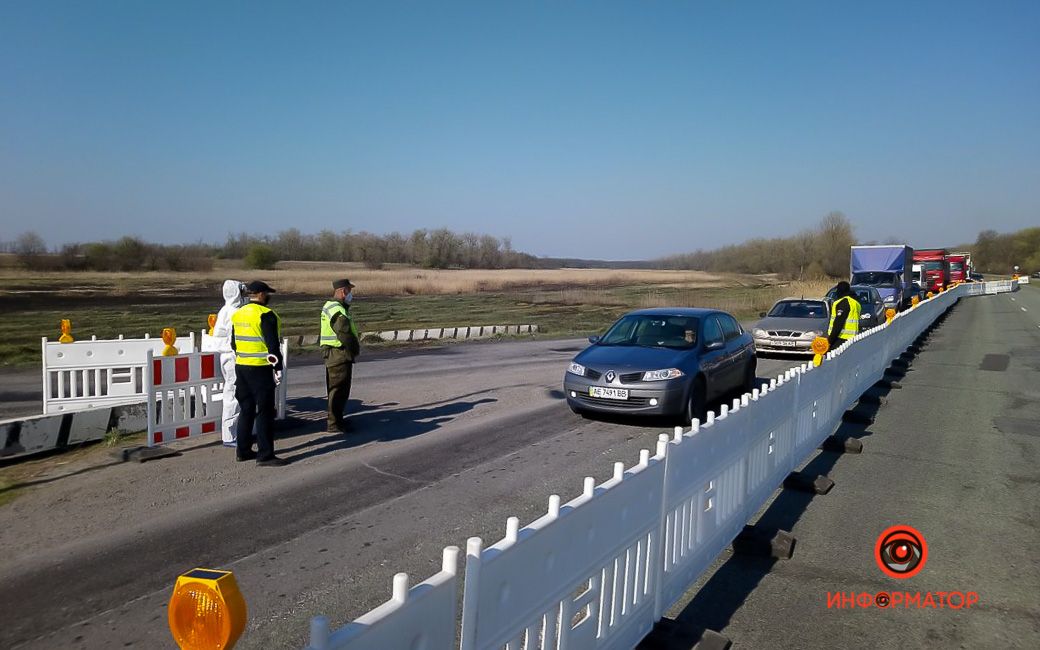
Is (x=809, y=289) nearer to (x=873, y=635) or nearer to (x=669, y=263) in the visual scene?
(x=873, y=635)

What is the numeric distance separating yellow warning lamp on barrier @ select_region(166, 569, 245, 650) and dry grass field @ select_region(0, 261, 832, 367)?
725 inches

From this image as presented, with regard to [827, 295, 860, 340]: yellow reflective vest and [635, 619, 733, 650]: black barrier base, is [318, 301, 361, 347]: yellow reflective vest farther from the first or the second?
[827, 295, 860, 340]: yellow reflective vest

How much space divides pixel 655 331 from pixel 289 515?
6.39 meters

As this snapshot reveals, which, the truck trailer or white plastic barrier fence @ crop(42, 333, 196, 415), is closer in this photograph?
white plastic barrier fence @ crop(42, 333, 196, 415)

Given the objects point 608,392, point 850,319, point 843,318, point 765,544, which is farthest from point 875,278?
point 765,544

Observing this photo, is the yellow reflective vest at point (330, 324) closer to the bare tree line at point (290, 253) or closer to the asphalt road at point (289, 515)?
the asphalt road at point (289, 515)

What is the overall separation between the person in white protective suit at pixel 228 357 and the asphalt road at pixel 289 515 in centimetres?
27

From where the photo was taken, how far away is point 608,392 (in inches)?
375

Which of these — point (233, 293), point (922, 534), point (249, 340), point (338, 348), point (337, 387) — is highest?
point (233, 293)

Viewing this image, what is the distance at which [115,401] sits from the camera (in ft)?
32.2

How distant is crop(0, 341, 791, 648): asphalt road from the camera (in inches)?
172

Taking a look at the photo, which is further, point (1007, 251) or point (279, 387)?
point (1007, 251)

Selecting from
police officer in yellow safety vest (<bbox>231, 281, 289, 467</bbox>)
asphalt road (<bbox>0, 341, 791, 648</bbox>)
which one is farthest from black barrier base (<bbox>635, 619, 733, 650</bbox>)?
police officer in yellow safety vest (<bbox>231, 281, 289, 467</bbox>)

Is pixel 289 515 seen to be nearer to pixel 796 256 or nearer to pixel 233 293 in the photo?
pixel 233 293
